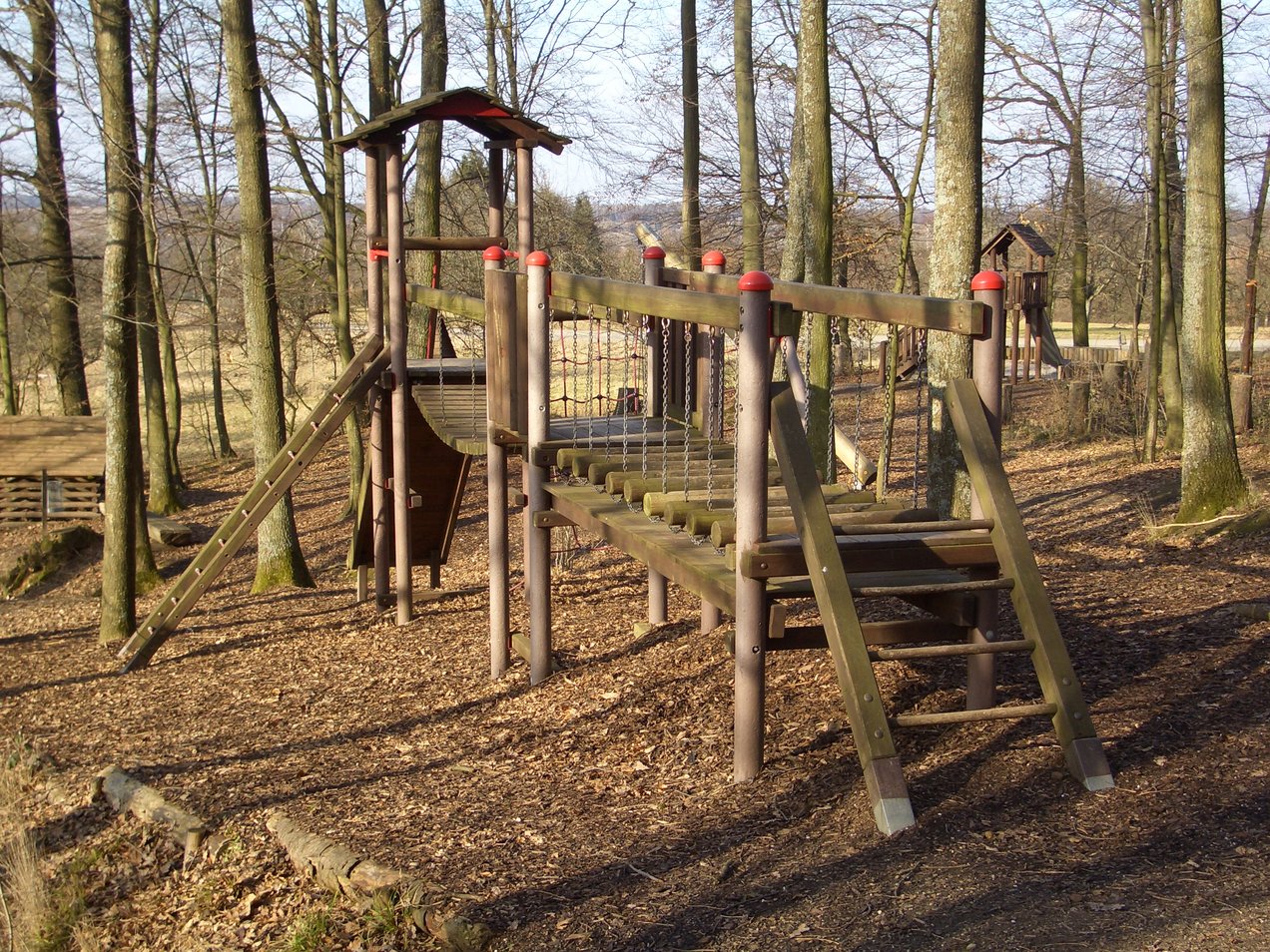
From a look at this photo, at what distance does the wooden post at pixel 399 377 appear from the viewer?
29.2 feet

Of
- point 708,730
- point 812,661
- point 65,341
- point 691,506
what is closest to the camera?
point 691,506

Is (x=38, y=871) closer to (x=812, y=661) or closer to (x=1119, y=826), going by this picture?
(x=812, y=661)

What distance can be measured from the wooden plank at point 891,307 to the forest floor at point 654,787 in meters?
1.69

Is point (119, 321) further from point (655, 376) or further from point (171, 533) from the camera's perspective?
point (171, 533)

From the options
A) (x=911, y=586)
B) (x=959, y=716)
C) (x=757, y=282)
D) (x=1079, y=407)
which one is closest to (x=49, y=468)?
(x=1079, y=407)

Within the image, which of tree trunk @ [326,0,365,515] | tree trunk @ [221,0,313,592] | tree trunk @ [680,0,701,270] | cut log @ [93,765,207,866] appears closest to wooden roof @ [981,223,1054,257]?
tree trunk @ [680,0,701,270]

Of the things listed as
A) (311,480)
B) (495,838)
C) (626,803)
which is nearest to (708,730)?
(626,803)

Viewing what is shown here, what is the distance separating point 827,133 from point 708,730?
6.83 meters

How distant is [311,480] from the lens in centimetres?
1847

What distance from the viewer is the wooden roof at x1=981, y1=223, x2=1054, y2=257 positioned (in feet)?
92.1

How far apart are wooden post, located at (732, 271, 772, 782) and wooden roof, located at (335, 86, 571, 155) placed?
15.5 ft

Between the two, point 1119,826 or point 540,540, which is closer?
point 1119,826

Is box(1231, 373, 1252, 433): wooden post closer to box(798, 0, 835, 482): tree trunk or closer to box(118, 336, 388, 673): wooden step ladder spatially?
box(798, 0, 835, 482): tree trunk

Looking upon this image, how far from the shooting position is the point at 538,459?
267 inches
